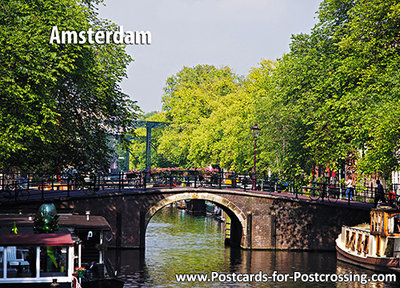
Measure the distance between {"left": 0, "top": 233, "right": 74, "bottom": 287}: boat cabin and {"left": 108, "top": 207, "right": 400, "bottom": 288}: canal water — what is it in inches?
466

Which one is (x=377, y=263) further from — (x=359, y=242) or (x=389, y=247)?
(x=359, y=242)

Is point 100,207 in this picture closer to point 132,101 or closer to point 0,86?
point 132,101

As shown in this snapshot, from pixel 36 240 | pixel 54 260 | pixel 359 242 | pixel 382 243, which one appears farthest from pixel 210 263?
pixel 36 240

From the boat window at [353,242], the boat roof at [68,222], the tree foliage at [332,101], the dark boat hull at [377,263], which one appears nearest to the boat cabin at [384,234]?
the dark boat hull at [377,263]

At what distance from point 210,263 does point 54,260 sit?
60.0 ft

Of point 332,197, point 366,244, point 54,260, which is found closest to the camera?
point 54,260

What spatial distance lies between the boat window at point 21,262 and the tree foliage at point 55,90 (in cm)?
849

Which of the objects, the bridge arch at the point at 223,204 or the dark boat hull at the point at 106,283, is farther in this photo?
the bridge arch at the point at 223,204

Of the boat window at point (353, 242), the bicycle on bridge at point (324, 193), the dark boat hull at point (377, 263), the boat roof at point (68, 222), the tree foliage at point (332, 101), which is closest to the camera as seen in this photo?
the boat roof at point (68, 222)

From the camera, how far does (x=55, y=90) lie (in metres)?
27.9

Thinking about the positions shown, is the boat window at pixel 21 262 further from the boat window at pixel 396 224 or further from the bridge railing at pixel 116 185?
the boat window at pixel 396 224

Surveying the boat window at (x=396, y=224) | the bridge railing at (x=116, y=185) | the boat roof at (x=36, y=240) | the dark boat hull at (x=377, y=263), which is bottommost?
the dark boat hull at (x=377, y=263)

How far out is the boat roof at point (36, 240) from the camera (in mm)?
16094

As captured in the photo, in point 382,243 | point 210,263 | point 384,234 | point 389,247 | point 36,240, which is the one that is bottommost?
point 210,263
